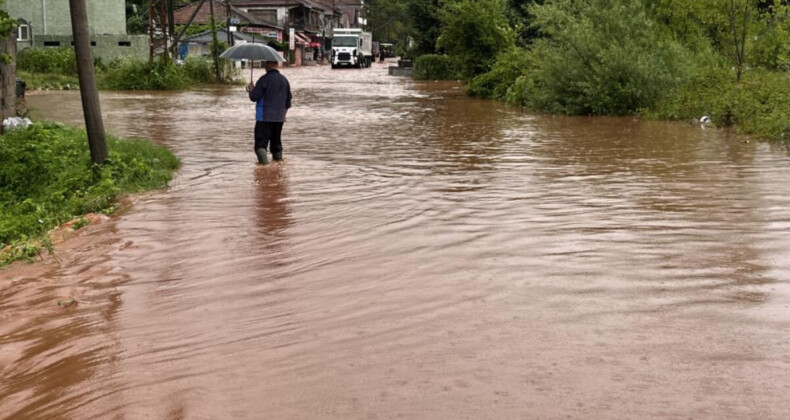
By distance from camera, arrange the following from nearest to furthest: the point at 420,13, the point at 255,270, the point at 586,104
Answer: the point at 255,270, the point at 586,104, the point at 420,13

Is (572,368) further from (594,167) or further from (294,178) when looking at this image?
(594,167)

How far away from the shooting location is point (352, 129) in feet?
66.0

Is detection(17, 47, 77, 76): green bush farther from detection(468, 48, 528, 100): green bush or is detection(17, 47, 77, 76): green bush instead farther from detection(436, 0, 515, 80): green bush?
detection(468, 48, 528, 100): green bush

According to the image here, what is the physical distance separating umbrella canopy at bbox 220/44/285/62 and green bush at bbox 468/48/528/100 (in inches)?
628

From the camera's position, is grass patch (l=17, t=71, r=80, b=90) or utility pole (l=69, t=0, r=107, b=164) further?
grass patch (l=17, t=71, r=80, b=90)

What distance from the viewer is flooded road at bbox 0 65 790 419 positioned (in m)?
4.75

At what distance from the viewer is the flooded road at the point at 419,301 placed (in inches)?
187

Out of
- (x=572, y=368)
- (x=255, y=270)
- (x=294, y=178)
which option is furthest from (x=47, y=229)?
(x=572, y=368)

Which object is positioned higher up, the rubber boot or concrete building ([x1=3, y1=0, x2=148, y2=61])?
concrete building ([x1=3, y1=0, x2=148, y2=61])

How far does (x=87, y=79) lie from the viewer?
36.0 ft

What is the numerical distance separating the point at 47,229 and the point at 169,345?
4079 mm

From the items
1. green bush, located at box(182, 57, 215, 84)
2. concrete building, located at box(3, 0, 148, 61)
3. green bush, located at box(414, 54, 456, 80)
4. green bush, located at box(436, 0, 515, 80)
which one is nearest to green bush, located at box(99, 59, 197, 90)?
green bush, located at box(182, 57, 215, 84)

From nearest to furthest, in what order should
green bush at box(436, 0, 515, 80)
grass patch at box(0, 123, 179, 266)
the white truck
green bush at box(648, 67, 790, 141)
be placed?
grass patch at box(0, 123, 179, 266), green bush at box(648, 67, 790, 141), green bush at box(436, 0, 515, 80), the white truck

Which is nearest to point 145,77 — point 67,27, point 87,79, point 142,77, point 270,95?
point 142,77
